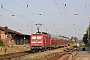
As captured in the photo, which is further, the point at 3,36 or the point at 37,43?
the point at 3,36

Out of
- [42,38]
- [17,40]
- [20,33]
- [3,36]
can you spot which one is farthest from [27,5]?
[17,40]

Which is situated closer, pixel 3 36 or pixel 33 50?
pixel 33 50

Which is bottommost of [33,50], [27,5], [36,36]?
[33,50]

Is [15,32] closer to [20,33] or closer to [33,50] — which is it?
[20,33]

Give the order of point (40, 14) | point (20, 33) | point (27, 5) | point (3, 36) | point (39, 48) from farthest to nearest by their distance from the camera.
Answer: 1. point (20, 33)
2. point (3, 36)
3. point (40, 14)
4. point (39, 48)
5. point (27, 5)

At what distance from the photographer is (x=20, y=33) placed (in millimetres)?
65688

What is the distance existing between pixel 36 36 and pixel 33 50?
2.52 metres

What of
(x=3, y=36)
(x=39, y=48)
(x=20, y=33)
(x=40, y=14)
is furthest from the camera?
(x=20, y=33)

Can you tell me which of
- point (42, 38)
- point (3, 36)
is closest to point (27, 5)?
point (42, 38)

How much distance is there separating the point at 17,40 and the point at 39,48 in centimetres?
3495

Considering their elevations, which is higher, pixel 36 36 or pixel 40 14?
pixel 40 14

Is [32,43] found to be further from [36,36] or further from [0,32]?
[0,32]

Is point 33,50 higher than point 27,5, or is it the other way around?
point 27,5

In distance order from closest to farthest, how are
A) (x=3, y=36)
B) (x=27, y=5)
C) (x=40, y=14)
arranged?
(x=27, y=5), (x=40, y=14), (x=3, y=36)
